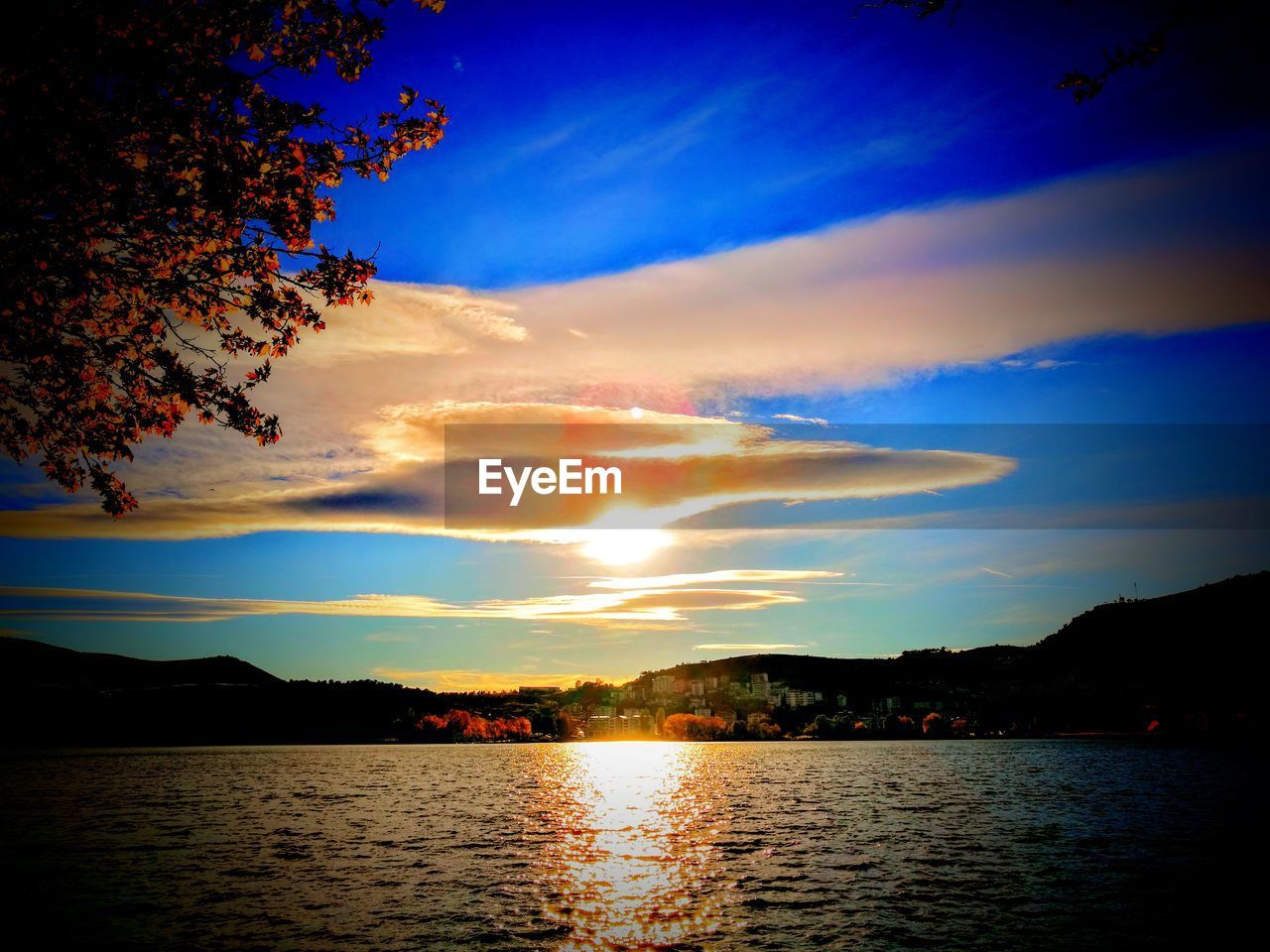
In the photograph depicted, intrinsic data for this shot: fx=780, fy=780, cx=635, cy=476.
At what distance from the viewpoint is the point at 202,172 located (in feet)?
47.7

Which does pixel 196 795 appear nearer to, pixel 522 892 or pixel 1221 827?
pixel 522 892

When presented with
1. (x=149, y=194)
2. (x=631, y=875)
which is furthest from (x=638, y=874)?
(x=149, y=194)

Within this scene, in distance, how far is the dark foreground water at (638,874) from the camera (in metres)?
27.6

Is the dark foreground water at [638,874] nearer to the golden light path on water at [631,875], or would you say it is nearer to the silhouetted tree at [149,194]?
the golden light path on water at [631,875]

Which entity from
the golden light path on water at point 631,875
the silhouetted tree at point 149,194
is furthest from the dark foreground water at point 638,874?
the silhouetted tree at point 149,194

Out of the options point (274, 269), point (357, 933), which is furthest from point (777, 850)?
point (274, 269)

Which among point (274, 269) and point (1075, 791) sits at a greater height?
point (274, 269)

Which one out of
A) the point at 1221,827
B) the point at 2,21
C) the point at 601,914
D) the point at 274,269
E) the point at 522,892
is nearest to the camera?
the point at 2,21

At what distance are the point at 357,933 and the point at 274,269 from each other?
22826mm

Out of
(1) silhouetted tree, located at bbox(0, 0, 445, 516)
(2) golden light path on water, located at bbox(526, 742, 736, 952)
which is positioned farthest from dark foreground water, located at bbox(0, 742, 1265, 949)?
(1) silhouetted tree, located at bbox(0, 0, 445, 516)

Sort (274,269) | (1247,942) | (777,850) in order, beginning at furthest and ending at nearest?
(777,850), (1247,942), (274,269)

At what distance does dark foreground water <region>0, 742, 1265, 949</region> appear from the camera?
2764cm

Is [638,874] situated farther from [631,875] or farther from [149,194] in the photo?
[149,194]

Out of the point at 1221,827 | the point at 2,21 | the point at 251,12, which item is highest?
the point at 251,12
